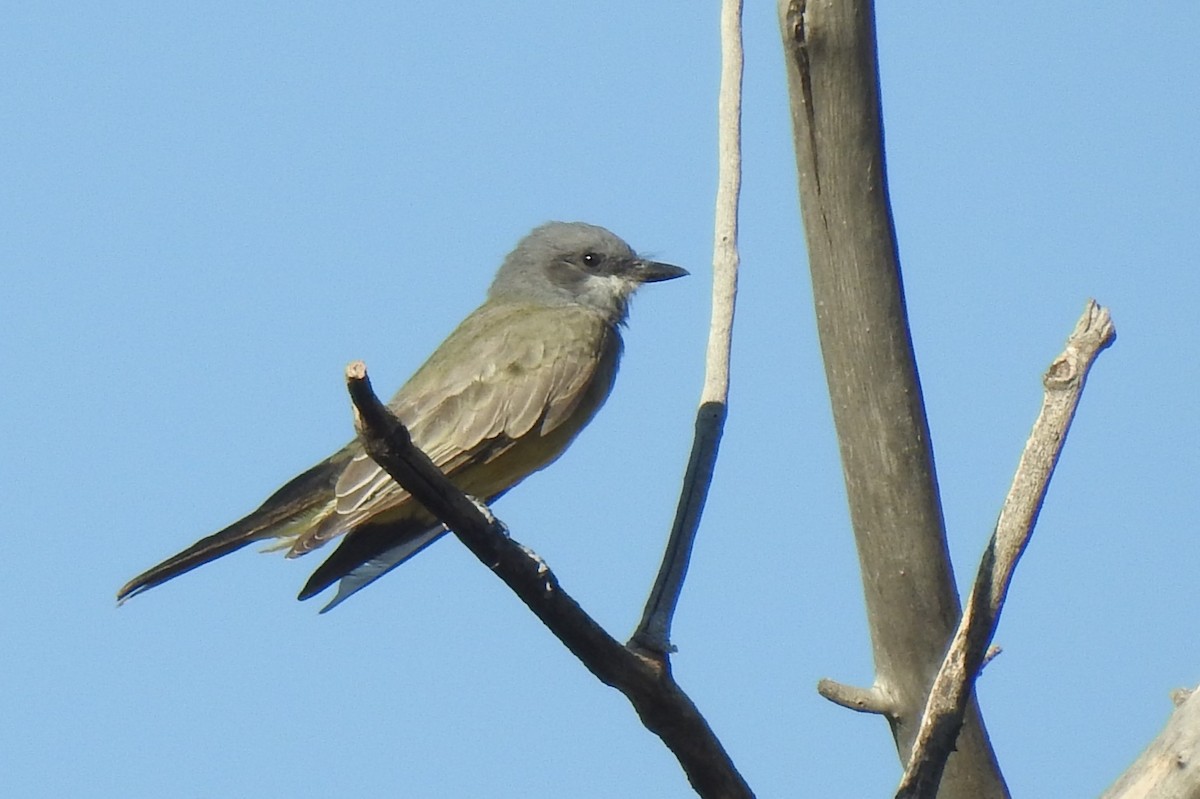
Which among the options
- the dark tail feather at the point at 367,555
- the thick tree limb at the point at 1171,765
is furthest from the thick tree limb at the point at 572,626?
the dark tail feather at the point at 367,555

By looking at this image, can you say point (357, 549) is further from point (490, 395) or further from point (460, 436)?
point (490, 395)

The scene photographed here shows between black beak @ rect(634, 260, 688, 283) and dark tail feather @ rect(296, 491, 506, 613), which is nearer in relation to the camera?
dark tail feather @ rect(296, 491, 506, 613)

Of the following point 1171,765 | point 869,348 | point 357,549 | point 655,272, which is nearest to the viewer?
point 1171,765

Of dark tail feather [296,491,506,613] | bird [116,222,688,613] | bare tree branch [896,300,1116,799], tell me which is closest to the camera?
bare tree branch [896,300,1116,799]

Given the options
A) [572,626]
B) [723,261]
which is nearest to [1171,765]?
[572,626]

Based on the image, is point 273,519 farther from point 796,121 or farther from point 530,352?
point 796,121

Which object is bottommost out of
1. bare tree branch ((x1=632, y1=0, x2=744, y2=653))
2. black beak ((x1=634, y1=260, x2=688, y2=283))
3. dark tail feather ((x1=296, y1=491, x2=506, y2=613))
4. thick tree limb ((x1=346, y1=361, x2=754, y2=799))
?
thick tree limb ((x1=346, y1=361, x2=754, y2=799))

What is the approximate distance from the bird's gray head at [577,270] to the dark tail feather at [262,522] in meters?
1.73

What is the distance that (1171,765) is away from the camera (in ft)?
13.2

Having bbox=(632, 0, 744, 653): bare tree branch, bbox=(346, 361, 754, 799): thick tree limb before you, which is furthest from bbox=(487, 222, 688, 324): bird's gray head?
bbox=(346, 361, 754, 799): thick tree limb

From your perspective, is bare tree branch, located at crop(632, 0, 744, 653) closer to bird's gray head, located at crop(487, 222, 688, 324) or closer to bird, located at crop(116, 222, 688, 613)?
bird, located at crop(116, 222, 688, 613)

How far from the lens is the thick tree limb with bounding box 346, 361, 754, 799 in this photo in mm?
4012

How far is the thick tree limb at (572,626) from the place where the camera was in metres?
4.01

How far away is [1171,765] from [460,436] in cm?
351
